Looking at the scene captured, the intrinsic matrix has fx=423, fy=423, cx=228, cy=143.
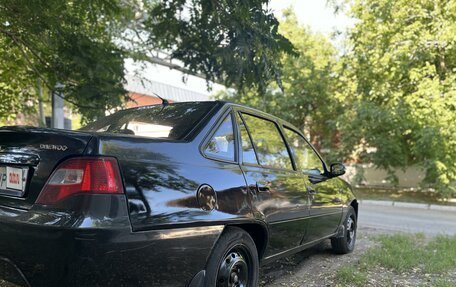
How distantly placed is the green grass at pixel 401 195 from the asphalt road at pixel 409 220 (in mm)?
1508

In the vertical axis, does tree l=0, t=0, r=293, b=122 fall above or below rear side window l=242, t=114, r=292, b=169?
above

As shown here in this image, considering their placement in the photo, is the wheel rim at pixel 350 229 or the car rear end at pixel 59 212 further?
the wheel rim at pixel 350 229

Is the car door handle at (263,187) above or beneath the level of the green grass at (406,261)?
above

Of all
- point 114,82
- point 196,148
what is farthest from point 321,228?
point 114,82

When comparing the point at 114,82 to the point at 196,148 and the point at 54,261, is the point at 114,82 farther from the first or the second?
the point at 54,261

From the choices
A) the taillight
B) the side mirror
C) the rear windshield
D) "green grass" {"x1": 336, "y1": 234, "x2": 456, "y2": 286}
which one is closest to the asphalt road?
"green grass" {"x1": 336, "y1": 234, "x2": 456, "y2": 286}

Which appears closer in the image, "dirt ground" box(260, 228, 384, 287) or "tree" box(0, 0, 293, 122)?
"dirt ground" box(260, 228, 384, 287)

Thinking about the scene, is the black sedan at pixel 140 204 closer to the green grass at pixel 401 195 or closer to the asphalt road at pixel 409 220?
the asphalt road at pixel 409 220

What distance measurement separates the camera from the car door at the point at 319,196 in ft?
14.3

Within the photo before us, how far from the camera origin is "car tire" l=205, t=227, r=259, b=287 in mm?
2807

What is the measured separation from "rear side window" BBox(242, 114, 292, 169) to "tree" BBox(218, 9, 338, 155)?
13492 millimetres

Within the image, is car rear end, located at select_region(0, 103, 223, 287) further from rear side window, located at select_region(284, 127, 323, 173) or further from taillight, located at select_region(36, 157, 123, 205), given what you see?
rear side window, located at select_region(284, 127, 323, 173)

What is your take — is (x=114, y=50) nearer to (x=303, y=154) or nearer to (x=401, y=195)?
(x=303, y=154)

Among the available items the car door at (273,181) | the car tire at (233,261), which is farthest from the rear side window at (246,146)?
Result: the car tire at (233,261)
